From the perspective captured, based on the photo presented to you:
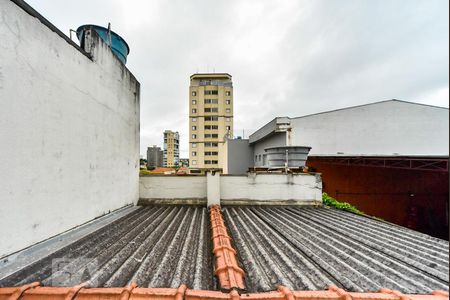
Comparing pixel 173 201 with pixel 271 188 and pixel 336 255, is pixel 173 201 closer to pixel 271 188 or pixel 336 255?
pixel 271 188

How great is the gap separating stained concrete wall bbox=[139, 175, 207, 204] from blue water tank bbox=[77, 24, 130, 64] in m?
4.22

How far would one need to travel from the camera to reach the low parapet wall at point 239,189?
6207mm

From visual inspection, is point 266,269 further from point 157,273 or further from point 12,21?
point 12,21

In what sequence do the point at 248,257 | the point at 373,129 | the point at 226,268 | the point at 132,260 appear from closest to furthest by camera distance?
the point at 226,268 < the point at 132,260 < the point at 248,257 < the point at 373,129

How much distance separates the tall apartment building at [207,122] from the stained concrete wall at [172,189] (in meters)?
27.3

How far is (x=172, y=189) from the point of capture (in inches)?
247

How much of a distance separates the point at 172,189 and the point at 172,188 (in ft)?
0.12

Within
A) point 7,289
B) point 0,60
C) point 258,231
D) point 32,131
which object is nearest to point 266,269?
point 258,231

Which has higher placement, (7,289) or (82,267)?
(7,289)

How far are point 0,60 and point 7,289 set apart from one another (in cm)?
277

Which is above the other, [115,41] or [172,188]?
[115,41]

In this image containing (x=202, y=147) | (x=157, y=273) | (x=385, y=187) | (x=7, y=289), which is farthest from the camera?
(x=202, y=147)

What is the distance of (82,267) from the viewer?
7.48ft

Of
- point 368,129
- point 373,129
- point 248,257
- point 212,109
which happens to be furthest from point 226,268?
point 212,109
